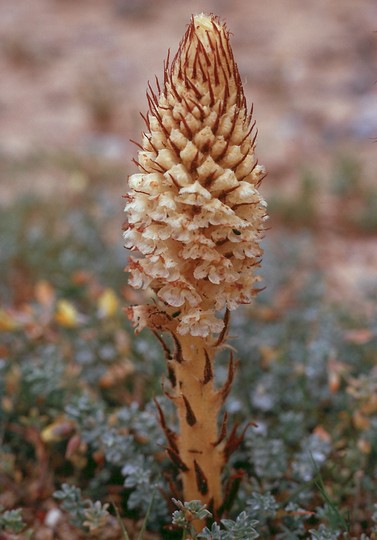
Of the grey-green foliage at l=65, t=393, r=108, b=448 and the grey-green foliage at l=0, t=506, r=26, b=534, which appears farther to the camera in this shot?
the grey-green foliage at l=65, t=393, r=108, b=448

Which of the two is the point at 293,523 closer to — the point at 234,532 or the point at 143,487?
the point at 234,532

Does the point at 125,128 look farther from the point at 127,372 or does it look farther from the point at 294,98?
the point at 127,372

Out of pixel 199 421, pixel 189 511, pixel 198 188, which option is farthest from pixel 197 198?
pixel 189 511

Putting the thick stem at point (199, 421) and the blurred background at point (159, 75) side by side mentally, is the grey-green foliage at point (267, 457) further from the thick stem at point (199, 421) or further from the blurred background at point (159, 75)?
the blurred background at point (159, 75)

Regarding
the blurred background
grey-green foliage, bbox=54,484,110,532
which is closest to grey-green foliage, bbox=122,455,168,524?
grey-green foliage, bbox=54,484,110,532

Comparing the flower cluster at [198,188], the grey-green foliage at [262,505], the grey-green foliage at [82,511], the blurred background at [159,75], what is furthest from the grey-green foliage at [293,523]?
the blurred background at [159,75]

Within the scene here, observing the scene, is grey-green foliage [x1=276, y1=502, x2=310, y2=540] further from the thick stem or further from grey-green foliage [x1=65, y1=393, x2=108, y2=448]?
grey-green foliage [x1=65, y1=393, x2=108, y2=448]
